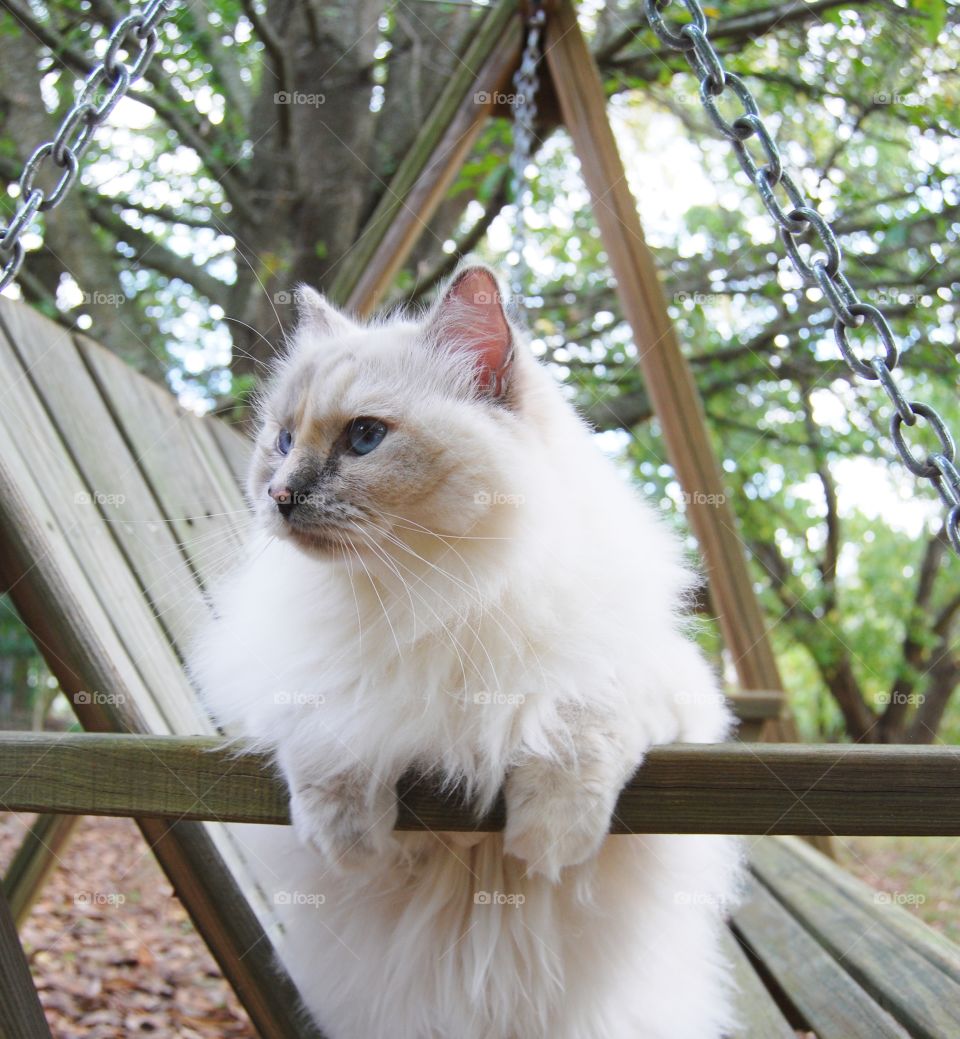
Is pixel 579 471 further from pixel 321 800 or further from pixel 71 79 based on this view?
pixel 71 79

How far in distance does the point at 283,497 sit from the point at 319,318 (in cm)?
59

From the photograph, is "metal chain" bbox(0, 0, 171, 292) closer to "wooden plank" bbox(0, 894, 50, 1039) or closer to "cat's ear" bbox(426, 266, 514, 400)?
"cat's ear" bbox(426, 266, 514, 400)

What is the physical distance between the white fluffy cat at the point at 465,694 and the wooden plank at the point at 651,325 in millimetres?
1271

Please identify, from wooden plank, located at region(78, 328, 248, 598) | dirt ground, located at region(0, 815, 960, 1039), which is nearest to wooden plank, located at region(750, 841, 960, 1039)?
dirt ground, located at region(0, 815, 960, 1039)

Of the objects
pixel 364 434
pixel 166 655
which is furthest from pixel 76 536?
pixel 364 434

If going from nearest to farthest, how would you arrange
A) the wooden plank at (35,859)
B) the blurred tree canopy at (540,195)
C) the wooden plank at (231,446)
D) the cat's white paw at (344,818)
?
the cat's white paw at (344,818) < the wooden plank at (35,859) < the wooden plank at (231,446) < the blurred tree canopy at (540,195)

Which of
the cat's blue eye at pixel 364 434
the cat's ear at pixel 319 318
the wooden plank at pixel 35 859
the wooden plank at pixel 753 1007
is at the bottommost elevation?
the wooden plank at pixel 753 1007

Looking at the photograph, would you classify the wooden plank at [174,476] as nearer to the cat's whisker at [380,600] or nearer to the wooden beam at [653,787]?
the cat's whisker at [380,600]

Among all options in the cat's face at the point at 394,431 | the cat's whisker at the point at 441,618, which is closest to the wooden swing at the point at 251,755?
the cat's whisker at the point at 441,618

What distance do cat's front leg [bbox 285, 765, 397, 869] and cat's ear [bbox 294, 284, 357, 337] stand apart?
0.85 metres

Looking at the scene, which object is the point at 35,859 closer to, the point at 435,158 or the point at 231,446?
the point at 231,446

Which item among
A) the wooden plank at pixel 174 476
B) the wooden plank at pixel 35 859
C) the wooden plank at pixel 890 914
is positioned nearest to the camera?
the wooden plank at pixel 890 914

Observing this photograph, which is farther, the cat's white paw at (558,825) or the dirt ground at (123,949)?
the dirt ground at (123,949)

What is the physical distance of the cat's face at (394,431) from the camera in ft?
4.48
